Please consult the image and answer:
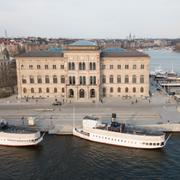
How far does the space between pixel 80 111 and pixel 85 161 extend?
2383 cm

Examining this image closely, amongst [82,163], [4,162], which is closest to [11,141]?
[4,162]

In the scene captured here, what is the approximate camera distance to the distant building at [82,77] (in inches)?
3184

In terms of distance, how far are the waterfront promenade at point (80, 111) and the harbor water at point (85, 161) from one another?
720 cm

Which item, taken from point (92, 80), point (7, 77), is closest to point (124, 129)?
point (92, 80)

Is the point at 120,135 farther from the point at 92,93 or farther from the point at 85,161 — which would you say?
the point at 92,93

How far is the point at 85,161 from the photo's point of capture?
46281 mm

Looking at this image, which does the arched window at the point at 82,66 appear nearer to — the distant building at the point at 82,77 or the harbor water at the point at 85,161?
the distant building at the point at 82,77

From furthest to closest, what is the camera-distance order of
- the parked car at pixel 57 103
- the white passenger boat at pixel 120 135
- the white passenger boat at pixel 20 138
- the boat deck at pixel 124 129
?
the parked car at pixel 57 103
the boat deck at pixel 124 129
the white passenger boat at pixel 20 138
the white passenger boat at pixel 120 135

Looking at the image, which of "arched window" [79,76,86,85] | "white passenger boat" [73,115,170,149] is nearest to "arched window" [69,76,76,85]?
"arched window" [79,76,86,85]

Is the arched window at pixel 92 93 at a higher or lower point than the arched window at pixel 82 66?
lower

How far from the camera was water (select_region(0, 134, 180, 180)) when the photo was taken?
42.2m

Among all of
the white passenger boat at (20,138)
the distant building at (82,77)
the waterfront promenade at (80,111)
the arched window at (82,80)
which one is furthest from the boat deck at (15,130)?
the arched window at (82,80)

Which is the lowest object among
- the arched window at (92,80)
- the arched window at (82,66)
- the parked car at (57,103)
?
the parked car at (57,103)

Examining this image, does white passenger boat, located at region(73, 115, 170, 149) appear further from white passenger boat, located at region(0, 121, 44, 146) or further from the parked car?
the parked car
